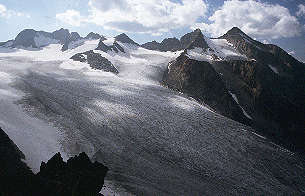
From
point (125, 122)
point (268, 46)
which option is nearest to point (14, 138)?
point (125, 122)

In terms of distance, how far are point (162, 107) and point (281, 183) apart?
2725 centimetres

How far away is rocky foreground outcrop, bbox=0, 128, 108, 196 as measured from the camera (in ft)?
60.9

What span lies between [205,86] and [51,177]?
55976 millimetres

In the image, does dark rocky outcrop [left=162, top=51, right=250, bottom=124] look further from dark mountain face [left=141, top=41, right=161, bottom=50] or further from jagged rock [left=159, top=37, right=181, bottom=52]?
dark mountain face [left=141, top=41, right=161, bottom=50]

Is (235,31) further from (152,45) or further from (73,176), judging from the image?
(73,176)

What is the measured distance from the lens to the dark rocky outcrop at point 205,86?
6331 centimetres

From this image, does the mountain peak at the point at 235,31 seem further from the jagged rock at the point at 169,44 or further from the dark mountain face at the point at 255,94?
the dark mountain face at the point at 255,94

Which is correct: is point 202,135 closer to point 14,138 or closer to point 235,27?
point 14,138

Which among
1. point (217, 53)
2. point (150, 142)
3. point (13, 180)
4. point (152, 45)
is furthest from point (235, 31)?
point (13, 180)

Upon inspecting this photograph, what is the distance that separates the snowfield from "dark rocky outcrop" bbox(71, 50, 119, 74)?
47400 millimetres

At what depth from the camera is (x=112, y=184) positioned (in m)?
26.8

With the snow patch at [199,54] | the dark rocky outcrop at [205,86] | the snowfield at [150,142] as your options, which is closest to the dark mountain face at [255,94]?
the dark rocky outcrop at [205,86]

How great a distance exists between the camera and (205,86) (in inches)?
2825

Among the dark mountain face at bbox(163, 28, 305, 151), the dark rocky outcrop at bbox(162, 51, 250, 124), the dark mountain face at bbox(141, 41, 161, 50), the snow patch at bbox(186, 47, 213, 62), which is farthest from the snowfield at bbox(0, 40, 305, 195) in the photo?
the dark mountain face at bbox(141, 41, 161, 50)
